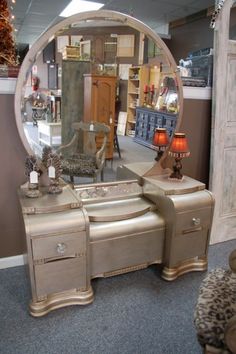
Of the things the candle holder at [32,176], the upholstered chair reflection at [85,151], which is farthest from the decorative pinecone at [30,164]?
the upholstered chair reflection at [85,151]

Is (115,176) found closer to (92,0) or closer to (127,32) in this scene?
(127,32)

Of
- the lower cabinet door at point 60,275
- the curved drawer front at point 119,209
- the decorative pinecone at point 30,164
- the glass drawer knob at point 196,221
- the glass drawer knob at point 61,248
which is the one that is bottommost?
the lower cabinet door at point 60,275

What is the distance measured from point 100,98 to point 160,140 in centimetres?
57

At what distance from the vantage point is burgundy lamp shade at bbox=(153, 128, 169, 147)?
2.19m

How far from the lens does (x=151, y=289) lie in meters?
1.92

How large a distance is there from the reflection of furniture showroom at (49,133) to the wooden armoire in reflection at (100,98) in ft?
0.68

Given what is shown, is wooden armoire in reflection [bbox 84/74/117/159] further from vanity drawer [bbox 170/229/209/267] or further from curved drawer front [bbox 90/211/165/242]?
vanity drawer [bbox 170/229/209/267]

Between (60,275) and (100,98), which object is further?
(100,98)

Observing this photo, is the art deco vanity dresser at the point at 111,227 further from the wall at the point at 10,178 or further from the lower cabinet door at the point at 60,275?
the wall at the point at 10,178

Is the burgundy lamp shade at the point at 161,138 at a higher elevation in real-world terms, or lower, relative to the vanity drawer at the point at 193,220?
higher

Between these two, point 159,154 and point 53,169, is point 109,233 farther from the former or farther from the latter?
point 159,154

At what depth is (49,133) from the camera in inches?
75.0

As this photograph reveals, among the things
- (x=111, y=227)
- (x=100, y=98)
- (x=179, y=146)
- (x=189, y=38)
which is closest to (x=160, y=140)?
(x=179, y=146)

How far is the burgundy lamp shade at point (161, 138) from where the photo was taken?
86.3 inches
